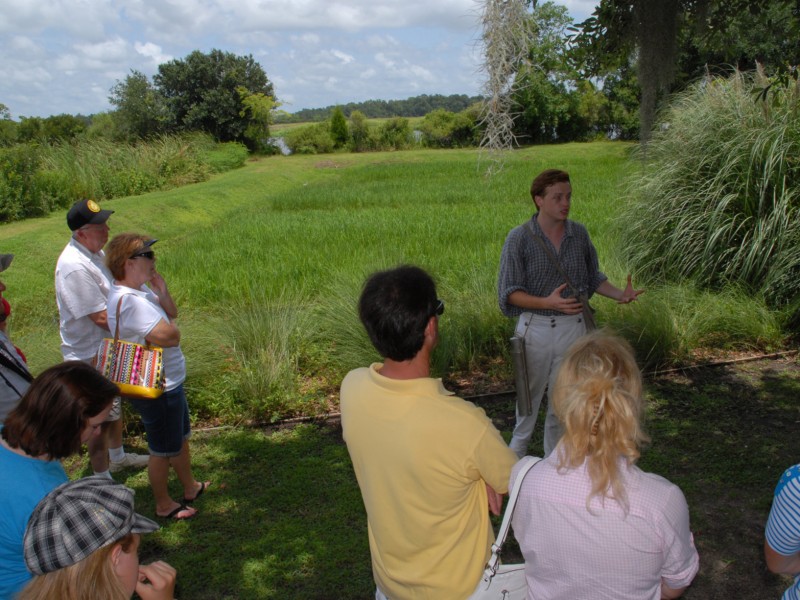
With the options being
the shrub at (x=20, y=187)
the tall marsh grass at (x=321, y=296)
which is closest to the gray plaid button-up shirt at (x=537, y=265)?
the tall marsh grass at (x=321, y=296)

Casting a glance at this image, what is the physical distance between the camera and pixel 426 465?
1.91 metres

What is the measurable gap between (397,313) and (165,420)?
96.9 inches

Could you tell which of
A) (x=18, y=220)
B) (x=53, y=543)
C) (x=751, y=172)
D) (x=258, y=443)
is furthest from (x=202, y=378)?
(x=18, y=220)

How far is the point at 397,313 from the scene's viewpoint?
200 cm

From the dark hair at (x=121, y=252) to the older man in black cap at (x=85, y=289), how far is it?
0.47 m

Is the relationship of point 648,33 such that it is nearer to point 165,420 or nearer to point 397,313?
point 397,313

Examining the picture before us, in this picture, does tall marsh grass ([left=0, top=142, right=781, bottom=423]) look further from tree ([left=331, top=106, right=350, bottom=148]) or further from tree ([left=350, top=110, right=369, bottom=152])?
tree ([left=331, top=106, right=350, bottom=148])

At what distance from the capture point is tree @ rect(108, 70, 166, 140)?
117ft

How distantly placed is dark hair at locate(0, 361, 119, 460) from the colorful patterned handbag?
3.48 feet

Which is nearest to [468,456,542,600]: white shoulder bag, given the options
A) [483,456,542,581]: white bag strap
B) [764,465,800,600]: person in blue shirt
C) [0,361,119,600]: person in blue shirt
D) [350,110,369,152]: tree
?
[483,456,542,581]: white bag strap

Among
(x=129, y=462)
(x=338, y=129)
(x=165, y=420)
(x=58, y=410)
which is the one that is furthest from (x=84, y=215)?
(x=338, y=129)

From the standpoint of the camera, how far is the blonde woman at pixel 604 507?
1.71 meters

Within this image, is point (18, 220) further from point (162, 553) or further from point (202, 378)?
point (162, 553)

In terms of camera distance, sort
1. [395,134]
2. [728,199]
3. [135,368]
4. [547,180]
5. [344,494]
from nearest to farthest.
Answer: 1. [135,368]
2. [547,180]
3. [344,494]
4. [728,199]
5. [395,134]
